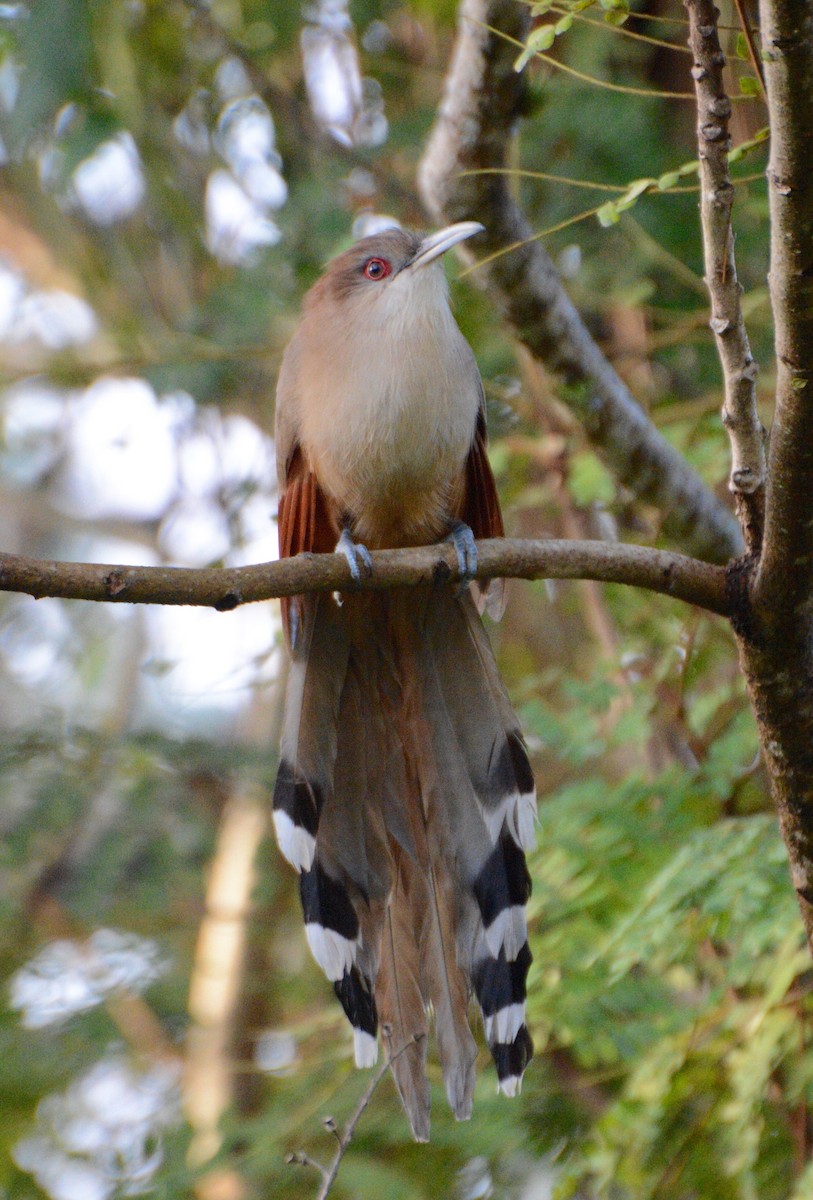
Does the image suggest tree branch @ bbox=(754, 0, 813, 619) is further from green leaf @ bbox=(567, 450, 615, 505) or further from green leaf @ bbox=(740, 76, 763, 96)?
green leaf @ bbox=(567, 450, 615, 505)

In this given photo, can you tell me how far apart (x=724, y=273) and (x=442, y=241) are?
3.10 feet

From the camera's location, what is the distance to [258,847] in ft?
14.8

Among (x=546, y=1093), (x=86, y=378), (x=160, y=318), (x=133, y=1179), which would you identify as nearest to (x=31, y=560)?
(x=546, y=1093)

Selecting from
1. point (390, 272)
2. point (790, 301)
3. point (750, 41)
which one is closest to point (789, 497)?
point (790, 301)

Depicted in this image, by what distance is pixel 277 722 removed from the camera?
4.74 m

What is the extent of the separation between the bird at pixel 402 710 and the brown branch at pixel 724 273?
41cm

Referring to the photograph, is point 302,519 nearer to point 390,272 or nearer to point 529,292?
point 390,272

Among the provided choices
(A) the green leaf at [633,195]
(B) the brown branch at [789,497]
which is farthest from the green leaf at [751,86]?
(B) the brown branch at [789,497]

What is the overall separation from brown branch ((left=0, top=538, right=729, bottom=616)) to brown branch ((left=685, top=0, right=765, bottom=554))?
13 centimetres

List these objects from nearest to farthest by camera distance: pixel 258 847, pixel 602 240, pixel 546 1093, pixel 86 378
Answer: pixel 546 1093
pixel 86 378
pixel 602 240
pixel 258 847

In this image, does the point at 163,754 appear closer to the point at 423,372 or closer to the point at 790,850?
the point at 423,372

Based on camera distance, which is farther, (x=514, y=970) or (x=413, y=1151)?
(x=413, y=1151)

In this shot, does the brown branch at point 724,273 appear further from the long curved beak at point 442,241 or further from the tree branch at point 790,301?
the long curved beak at point 442,241

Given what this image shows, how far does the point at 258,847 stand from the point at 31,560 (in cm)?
316
